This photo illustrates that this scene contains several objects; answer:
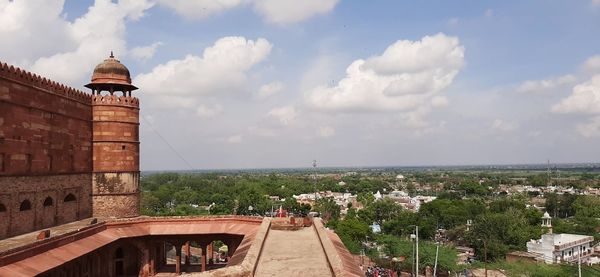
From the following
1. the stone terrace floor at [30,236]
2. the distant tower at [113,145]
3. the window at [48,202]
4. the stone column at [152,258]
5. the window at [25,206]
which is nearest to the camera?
the stone terrace floor at [30,236]

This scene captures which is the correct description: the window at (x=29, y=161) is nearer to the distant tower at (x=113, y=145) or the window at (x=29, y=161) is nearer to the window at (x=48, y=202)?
the window at (x=48, y=202)

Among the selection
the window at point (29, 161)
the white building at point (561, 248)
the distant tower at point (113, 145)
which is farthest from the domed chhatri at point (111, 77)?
the white building at point (561, 248)

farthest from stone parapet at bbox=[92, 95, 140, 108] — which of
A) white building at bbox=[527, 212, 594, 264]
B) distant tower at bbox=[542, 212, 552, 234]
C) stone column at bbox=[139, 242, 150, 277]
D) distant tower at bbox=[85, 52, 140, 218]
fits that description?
distant tower at bbox=[542, 212, 552, 234]

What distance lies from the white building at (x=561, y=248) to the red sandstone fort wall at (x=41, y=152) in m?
43.4

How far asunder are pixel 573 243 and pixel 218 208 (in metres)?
55.4

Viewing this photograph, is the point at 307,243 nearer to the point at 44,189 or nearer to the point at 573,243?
the point at 44,189

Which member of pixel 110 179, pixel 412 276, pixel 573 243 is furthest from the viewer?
pixel 573 243

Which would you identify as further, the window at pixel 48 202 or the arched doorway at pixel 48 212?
the window at pixel 48 202

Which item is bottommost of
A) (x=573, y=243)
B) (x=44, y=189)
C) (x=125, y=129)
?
(x=573, y=243)

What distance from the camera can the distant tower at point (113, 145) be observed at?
2738cm

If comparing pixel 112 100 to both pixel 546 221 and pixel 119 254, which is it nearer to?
pixel 119 254

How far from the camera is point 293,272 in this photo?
42.5 ft

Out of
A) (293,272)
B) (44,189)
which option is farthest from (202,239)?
(293,272)

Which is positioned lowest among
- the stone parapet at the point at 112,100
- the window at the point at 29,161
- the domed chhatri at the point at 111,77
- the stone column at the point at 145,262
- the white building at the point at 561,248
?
the white building at the point at 561,248
